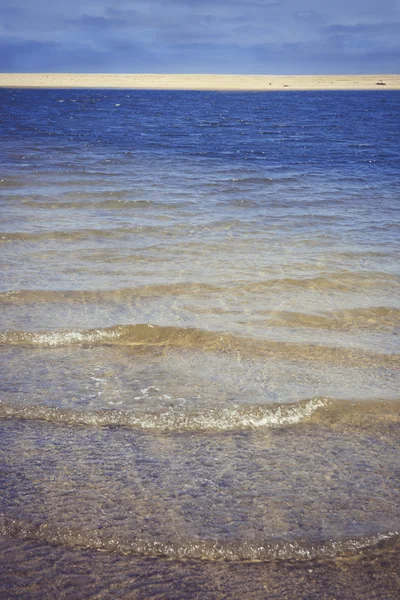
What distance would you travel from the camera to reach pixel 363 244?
792 centimetres

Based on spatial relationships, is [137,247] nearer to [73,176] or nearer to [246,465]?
[246,465]

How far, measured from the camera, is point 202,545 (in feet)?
7.84

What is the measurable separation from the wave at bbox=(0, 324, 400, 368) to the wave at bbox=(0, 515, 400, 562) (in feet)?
6.59

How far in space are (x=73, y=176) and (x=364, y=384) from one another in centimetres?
1071

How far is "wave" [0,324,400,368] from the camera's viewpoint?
4.39 meters

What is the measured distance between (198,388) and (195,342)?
85 cm

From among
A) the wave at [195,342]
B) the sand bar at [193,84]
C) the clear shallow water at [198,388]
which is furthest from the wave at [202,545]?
the sand bar at [193,84]

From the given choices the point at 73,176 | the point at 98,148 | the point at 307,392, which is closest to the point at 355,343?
the point at 307,392

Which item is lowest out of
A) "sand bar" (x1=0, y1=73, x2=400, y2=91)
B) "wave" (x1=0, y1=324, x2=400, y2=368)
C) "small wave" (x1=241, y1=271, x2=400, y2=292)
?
"wave" (x1=0, y1=324, x2=400, y2=368)

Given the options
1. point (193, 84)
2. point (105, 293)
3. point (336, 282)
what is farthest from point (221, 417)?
point (193, 84)

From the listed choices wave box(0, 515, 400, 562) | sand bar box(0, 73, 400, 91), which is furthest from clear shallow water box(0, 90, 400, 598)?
sand bar box(0, 73, 400, 91)

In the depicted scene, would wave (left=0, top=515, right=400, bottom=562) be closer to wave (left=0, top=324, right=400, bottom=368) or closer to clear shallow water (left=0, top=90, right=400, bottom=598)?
clear shallow water (left=0, top=90, right=400, bottom=598)

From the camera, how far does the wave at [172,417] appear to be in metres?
3.35

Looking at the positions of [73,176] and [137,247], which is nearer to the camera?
[137,247]
